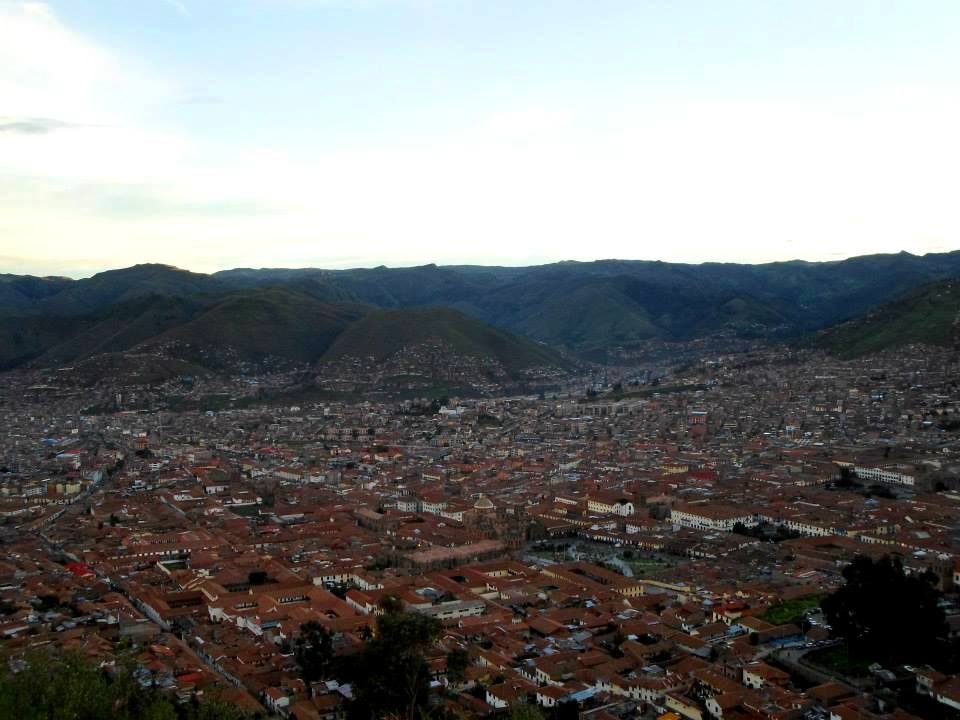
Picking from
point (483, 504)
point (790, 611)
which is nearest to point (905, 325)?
point (483, 504)

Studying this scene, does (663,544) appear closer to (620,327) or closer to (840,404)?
(840,404)

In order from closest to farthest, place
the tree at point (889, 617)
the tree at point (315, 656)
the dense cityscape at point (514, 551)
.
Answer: the dense cityscape at point (514, 551) < the tree at point (315, 656) < the tree at point (889, 617)

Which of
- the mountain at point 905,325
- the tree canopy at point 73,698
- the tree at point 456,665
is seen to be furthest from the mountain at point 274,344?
the tree canopy at point 73,698

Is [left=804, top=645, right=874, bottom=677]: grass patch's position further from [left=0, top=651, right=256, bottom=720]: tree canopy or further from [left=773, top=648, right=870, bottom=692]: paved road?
[left=0, top=651, right=256, bottom=720]: tree canopy

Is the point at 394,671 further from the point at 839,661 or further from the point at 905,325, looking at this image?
the point at 905,325

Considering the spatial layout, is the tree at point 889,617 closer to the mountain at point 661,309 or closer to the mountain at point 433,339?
the mountain at point 433,339

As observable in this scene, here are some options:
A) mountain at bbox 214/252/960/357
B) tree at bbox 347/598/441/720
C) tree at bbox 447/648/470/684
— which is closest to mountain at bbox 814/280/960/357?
mountain at bbox 214/252/960/357
